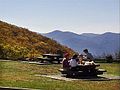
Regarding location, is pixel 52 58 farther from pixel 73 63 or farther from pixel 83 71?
pixel 73 63

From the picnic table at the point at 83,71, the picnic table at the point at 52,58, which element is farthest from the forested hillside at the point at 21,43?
the picnic table at the point at 83,71

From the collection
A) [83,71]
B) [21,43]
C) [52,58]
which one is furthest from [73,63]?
[21,43]

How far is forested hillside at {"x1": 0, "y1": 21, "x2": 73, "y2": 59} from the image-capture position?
33938mm

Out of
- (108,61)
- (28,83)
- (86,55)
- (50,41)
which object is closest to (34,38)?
(50,41)

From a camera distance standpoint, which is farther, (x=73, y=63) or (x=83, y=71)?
(x=83, y=71)

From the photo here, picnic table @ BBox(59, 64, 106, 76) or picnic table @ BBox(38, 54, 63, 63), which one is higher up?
picnic table @ BBox(38, 54, 63, 63)

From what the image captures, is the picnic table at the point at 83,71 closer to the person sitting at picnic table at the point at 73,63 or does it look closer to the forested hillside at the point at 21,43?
the person sitting at picnic table at the point at 73,63

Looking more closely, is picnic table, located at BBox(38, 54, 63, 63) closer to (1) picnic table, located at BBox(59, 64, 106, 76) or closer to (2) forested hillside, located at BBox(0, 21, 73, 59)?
(2) forested hillside, located at BBox(0, 21, 73, 59)

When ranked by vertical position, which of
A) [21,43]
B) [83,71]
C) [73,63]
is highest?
[21,43]

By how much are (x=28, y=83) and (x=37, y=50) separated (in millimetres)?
24261

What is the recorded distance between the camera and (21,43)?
40875 millimetres

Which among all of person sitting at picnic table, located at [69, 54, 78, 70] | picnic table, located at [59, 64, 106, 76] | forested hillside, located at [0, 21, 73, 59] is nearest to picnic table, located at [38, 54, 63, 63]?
forested hillside, located at [0, 21, 73, 59]

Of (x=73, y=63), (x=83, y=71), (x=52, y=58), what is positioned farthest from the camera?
(x=52, y=58)

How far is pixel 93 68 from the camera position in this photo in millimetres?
20016
